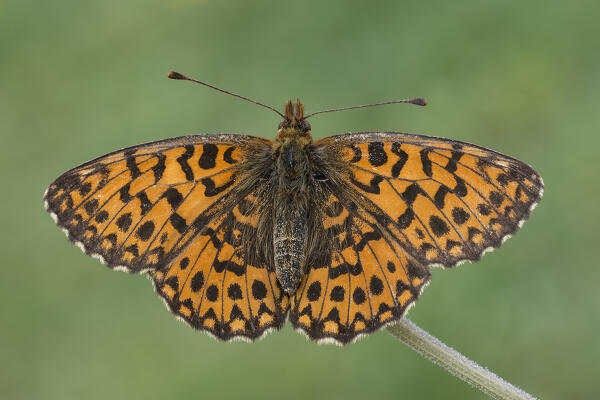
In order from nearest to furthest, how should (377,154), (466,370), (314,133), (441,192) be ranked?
(466,370) < (441,192) < (377,154) < (314,133)

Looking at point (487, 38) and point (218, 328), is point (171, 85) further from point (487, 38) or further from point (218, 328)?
point (218, 328)

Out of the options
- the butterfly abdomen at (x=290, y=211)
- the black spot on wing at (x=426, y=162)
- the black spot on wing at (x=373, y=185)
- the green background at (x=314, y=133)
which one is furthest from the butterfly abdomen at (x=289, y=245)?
the green background at (x=314, y=133)

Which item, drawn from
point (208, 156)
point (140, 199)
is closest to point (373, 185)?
point (208, 156)

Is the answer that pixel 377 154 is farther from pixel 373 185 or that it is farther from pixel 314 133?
pixel 314 133

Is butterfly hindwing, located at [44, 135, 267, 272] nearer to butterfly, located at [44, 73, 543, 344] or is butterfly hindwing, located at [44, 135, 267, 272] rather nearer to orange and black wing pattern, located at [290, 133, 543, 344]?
butterfly, located at [44, 73, 543, 344]

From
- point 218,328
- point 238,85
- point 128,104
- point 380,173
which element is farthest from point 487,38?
point 218,328

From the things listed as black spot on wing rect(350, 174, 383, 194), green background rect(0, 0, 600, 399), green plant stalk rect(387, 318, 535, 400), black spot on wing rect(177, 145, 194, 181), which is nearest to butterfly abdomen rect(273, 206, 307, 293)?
black spot on wing rect(350, 174, 383, 194)
